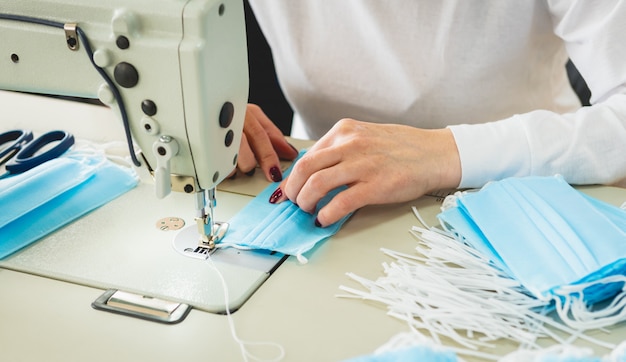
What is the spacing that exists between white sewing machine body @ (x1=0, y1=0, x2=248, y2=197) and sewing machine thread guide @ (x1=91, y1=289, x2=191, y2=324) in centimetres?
14

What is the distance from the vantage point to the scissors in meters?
1.19

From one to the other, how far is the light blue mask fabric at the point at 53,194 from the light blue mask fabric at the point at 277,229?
0.24 metres

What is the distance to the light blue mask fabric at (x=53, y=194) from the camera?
1.00m

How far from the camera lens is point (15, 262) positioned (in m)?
0.94

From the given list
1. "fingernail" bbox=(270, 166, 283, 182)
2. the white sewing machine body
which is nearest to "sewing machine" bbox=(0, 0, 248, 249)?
the white sewing machine body

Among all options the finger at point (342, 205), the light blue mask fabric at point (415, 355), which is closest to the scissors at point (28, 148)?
the finger at point (342, 205)

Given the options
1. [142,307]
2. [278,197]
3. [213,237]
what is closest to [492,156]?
[278,197]

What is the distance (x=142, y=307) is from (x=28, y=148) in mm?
558

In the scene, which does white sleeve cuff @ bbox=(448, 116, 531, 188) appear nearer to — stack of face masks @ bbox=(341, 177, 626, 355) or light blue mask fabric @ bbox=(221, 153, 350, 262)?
stack of face masks @ bbox=(341, 177, 626, 355)

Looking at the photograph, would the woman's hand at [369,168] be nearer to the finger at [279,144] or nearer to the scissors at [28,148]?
the finger at [279,144]

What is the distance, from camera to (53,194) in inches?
42.4

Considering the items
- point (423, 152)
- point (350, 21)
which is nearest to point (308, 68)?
point (350, 21)

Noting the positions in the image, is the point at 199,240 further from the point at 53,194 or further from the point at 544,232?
the point at 544,232

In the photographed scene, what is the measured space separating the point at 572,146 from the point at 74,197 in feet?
2.64
